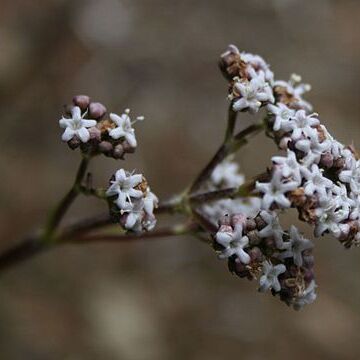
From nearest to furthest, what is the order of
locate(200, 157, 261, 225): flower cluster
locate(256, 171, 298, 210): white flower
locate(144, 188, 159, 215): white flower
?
locate(256, 171, 298, 210): white flower
locate(144, 188, 159, 215): white flower
locate(200, 157, 261, 225): flower cluster

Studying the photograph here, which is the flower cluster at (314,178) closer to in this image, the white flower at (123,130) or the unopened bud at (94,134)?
the white flower at (123,130)

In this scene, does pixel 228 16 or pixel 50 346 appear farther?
pixel 228 16

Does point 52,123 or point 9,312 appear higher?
point 52,123

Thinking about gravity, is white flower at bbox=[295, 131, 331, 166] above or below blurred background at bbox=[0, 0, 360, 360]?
above

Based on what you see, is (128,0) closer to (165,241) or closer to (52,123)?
(52,123)

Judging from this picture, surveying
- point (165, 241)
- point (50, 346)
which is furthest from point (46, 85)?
point (50, 346)

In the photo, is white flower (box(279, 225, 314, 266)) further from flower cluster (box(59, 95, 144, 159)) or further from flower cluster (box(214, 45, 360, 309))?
flower cluster (box(59, 95, 144, 159))

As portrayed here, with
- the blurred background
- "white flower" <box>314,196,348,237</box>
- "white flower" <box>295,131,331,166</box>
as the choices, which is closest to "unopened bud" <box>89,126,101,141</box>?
"white flower" <box>295,131,331,166</box>

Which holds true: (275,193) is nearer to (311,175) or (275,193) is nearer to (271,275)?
(311,175)

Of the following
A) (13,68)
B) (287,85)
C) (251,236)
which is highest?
(287,85)
